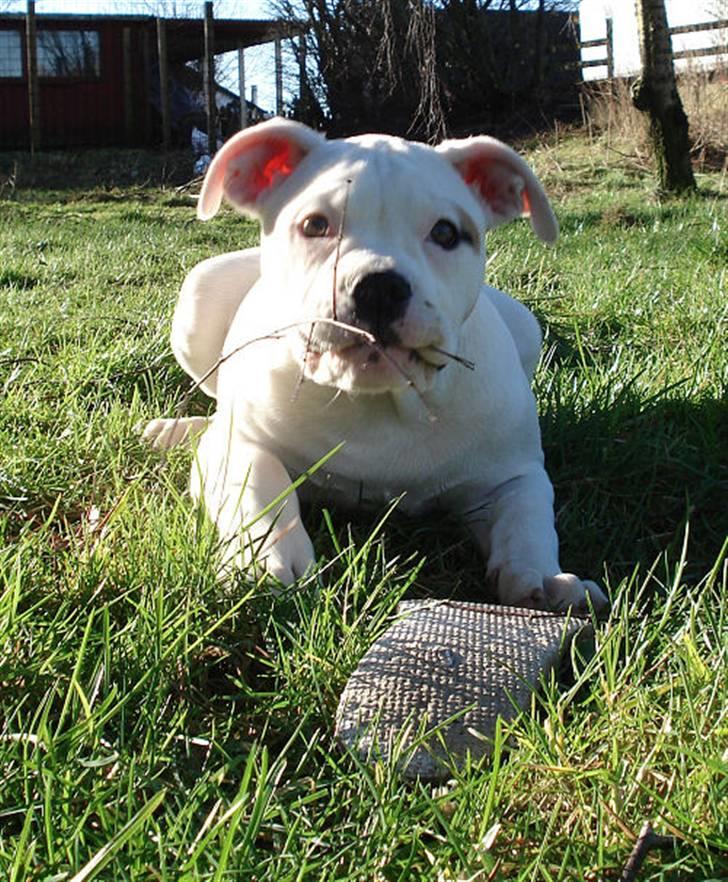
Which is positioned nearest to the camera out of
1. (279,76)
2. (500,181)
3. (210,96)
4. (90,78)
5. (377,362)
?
(377,362)

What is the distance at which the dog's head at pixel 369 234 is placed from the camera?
2.32m

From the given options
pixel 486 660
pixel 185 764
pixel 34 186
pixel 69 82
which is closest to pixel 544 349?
pixel 486 660

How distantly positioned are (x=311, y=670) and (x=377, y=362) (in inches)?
30.5

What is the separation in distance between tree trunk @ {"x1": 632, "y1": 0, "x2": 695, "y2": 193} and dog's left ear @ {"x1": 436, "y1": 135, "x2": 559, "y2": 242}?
25.4 ft

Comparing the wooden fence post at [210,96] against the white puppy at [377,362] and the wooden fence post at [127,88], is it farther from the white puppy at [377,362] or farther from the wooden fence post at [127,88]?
the white puppy at [377,362]

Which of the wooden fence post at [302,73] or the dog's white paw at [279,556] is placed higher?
the wooden fence post at [302,73]

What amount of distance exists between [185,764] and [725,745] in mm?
796

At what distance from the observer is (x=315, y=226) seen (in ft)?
8.39

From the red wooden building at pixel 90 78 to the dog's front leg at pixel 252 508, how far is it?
21.4 metres

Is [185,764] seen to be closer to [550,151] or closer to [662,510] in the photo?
[662,510]

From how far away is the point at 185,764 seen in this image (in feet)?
5.39

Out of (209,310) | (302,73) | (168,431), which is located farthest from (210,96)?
(168,431)

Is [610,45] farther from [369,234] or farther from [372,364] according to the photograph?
[372,364]

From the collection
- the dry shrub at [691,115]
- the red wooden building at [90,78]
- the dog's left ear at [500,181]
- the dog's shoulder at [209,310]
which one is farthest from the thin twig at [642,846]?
the red wooden building at [90,78]
